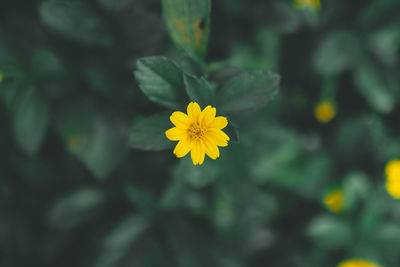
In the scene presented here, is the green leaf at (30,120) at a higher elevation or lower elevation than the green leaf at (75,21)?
lower

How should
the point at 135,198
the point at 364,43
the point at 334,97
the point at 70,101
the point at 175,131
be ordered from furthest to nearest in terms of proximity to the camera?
the point at 334,97
the point at 364,43
the point at 135,198
the point at 70,101
the point at 175,131

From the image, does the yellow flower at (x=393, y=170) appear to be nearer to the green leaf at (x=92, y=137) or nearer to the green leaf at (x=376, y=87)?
the green leaf at (x=376, y=87)

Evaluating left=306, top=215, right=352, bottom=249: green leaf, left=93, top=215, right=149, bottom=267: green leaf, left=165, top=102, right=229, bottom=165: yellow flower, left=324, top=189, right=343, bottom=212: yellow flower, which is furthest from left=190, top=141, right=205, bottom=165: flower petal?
left=324, top=189, right=343, bottom=212: yellow flower

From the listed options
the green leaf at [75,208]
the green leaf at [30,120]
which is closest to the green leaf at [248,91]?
the green leaf at [30,120]

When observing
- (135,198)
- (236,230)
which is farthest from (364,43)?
(135,198)

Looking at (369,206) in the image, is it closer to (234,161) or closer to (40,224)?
(234,161)
